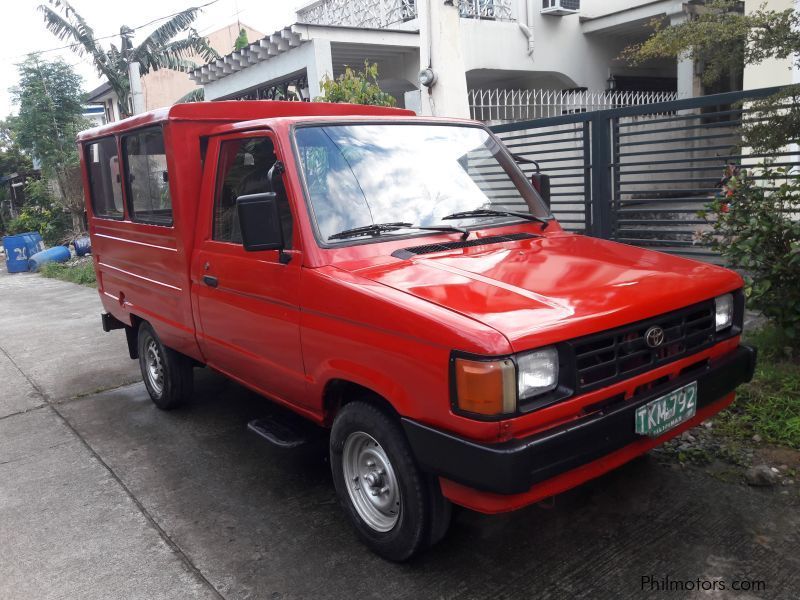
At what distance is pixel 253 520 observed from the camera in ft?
12.1

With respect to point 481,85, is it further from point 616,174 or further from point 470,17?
point 616,174

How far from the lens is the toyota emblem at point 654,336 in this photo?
9.55 feet

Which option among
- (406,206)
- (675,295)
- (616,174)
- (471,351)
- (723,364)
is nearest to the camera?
(471,351)

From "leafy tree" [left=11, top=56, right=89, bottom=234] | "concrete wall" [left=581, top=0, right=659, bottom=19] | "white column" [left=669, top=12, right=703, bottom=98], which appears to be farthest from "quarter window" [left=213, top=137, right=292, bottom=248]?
"leafy tree" [left=11, top=56, right=89, bottom=234]

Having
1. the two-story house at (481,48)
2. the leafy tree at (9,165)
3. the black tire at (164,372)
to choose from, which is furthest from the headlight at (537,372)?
the leafy tree at (9,165)

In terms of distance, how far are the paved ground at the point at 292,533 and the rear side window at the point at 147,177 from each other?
161 cm

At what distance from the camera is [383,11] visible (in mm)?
13992

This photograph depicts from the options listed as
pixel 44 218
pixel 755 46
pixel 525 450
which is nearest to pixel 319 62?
pixel 755 46

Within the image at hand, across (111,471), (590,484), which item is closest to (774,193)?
(590,484)

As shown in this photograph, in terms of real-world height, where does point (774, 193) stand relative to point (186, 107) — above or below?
below

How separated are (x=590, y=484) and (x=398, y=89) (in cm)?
1409

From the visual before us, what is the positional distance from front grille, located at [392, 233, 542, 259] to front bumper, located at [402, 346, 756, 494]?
93 centimetres

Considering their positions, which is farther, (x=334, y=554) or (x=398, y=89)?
(x=398, y=89)

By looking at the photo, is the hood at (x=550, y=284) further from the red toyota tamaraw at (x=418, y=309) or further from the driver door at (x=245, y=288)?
the driver door at (x=245, y=288)
